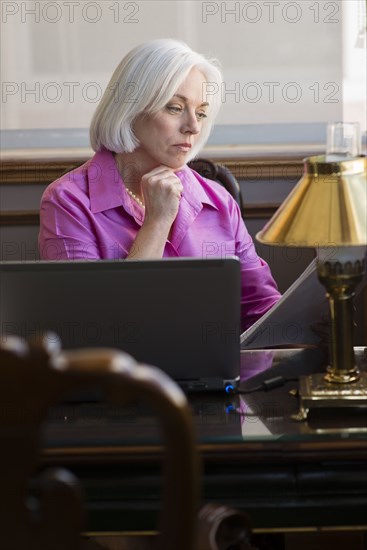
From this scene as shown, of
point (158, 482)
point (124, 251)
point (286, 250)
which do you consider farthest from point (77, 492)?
point (286, 250)

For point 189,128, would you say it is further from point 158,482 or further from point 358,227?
point 158,482

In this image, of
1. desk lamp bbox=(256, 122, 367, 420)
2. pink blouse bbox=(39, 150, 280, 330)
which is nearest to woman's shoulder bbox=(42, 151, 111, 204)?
pink blouse bbox=(39, 150, 280, 330)

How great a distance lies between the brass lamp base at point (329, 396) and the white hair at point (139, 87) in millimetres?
1048

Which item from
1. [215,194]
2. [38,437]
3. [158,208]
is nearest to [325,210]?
[38,437]

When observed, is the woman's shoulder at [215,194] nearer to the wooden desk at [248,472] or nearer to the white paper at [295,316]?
the white paper at [295,316]

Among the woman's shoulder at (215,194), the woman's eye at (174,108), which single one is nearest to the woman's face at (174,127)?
the woman's eye at (174,108)

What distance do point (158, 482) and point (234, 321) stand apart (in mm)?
305

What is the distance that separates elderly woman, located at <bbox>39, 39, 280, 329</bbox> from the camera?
2426 mm

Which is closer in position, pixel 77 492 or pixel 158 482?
pixel 77 492

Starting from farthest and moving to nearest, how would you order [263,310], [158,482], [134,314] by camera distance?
[263,310] < [134,314] < [158,482]

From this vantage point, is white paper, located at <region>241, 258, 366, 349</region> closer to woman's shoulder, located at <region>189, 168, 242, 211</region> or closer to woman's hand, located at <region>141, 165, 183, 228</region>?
woman's hand, located at <region>141, 165, 183, 228</region>

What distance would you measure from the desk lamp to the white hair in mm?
914

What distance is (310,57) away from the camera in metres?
3.51

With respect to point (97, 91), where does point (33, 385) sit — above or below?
below
